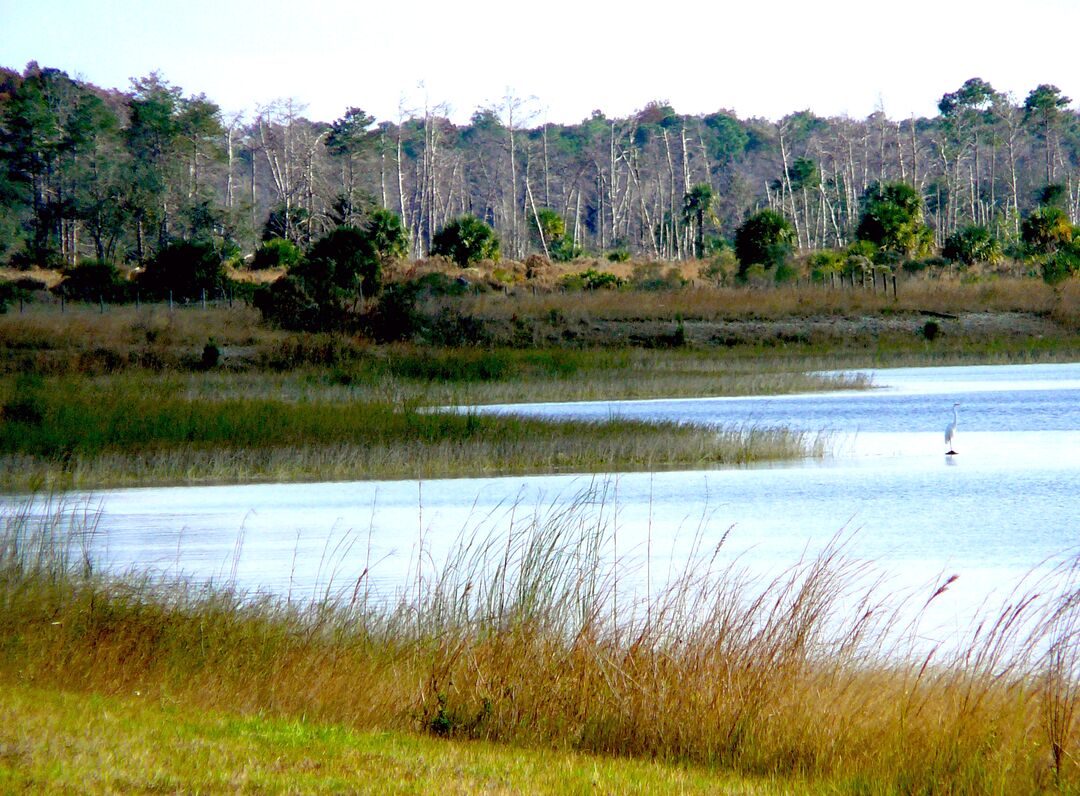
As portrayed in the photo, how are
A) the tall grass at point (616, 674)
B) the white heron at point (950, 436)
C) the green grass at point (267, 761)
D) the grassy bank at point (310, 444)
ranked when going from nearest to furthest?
the green grass at point (267, 761), the tall grass at point (616, 674), the grassy bank at point (310, 444), the white heron at point (950, 436)

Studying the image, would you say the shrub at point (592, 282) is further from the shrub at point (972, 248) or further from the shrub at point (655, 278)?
the shrub at point (972, 248)

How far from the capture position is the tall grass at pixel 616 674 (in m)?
6.52

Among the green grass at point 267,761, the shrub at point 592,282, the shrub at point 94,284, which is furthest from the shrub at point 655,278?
the green grass at point 267,761

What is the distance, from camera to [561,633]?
28.0 ft

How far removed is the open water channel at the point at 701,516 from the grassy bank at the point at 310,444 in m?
0.82

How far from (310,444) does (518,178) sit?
81356 millimetres

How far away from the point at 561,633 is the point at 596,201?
96.1 meters

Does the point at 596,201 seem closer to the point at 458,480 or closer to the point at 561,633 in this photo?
the point at 458,480

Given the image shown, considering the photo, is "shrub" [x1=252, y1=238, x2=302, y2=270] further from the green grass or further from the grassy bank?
the green grass

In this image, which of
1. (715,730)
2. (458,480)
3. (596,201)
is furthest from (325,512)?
(596,201)

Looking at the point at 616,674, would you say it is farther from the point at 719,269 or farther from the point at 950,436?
the point at 719,269

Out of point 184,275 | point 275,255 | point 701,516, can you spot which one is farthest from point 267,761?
point 275,255

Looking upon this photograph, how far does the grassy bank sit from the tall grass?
9.60 m

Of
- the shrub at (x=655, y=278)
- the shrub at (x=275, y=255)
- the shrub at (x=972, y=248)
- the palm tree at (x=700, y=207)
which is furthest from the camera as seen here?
the palm tree at (x=700, y=207)
